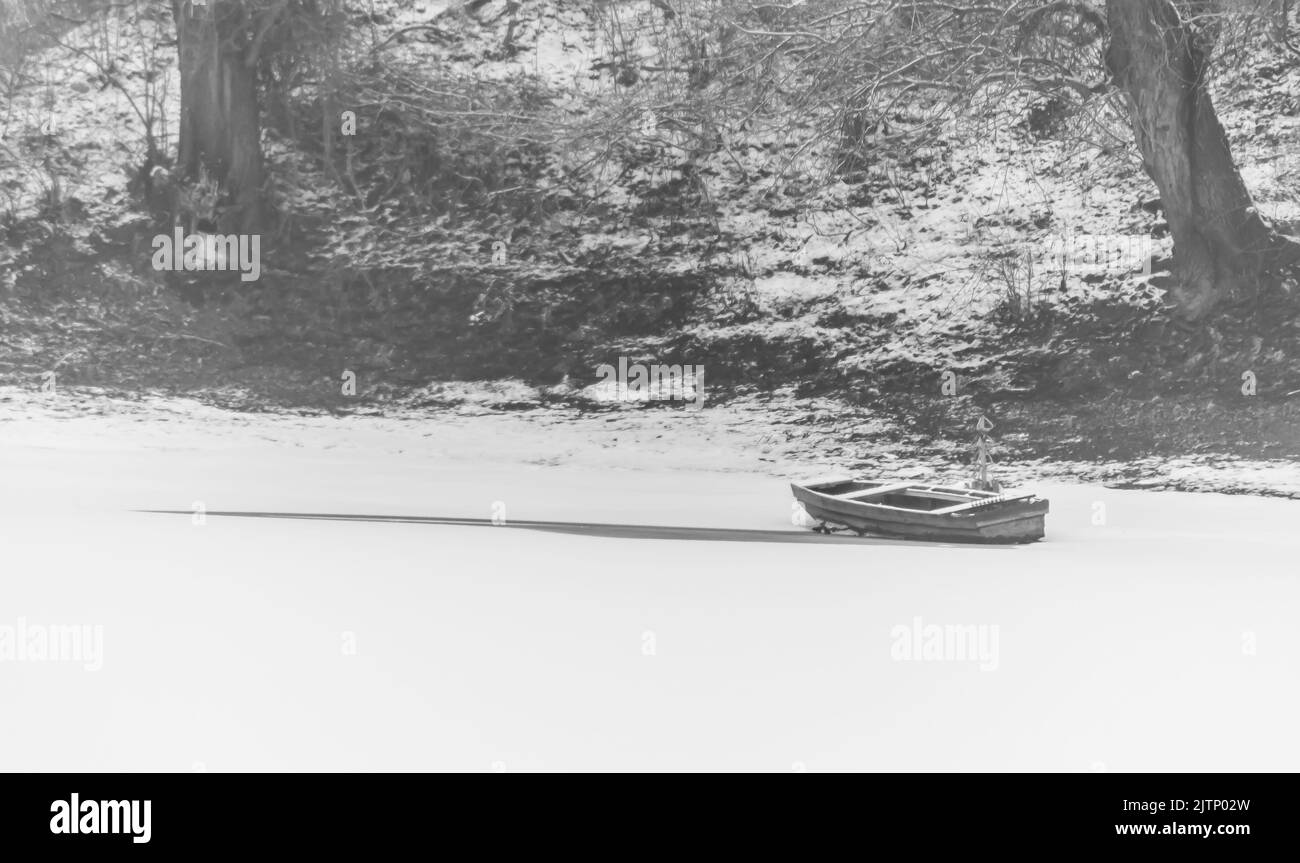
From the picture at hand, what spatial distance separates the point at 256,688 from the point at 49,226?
12.7 m

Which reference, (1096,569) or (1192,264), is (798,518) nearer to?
(1096,569)

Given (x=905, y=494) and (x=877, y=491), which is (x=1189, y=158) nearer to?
(x=905, y=494)

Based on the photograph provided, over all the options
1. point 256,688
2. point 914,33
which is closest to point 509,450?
point 914,33

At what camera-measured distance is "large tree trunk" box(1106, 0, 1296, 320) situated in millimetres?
10820

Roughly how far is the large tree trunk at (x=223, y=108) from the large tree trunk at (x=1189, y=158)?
9.19 metres

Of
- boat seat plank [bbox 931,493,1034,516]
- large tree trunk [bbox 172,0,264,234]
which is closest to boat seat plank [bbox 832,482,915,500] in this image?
boat seat plank [bbox 931,493,1034,516]

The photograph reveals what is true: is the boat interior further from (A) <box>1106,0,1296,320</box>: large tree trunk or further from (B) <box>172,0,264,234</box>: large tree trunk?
(B) <box>172,0,264,234</box>: large tree trunk

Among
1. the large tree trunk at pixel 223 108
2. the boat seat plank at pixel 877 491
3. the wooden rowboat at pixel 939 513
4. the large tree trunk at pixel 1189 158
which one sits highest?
the large tree trunk at pixel 223 108

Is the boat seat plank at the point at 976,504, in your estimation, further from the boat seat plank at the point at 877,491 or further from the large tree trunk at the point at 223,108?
the large tree trunk at the point at 223,108

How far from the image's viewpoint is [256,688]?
4.94m

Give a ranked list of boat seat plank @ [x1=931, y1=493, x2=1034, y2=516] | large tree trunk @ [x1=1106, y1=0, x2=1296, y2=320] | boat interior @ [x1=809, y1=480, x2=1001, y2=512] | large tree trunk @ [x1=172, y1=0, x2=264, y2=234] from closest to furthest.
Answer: boat seat plank @ [x1=931, y1=493, x2=1034, y2=516] < boat interior @ [x1=809, y1=480, x2=1001, y2=512] < large tree trunk @ [x1=1106, y1=0, x2=1296, y2=320] < large tree trunk @ [x1=172, y1=0, x2=264, y2=234]

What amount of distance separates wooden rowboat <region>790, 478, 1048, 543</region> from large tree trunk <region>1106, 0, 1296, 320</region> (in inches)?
183

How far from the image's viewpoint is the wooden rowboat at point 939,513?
303 inches

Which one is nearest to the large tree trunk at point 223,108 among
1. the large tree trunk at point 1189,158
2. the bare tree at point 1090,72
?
the bare tree at point 1090,72
